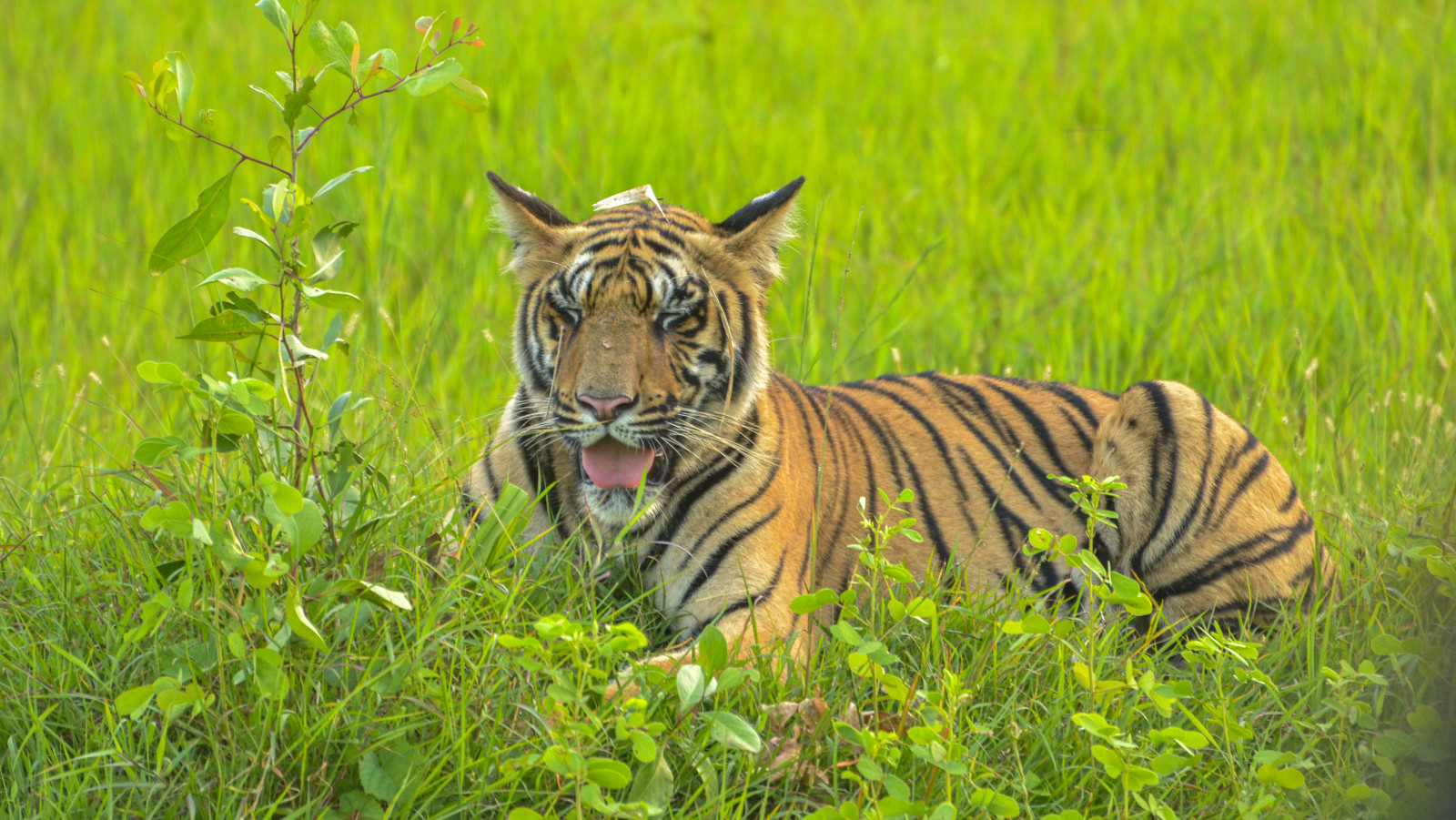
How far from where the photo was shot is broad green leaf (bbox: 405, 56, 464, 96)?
247cm

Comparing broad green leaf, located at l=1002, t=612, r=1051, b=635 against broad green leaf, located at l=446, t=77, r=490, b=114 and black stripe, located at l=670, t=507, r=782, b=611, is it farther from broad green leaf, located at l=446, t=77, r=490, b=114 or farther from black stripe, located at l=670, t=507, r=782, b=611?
broad green leaf, located at l=446, t=77, r=490, b=114

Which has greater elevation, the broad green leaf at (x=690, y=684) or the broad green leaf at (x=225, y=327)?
the broad green leaf at (x=225, y=327)

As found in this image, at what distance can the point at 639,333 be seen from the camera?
307 centimetres

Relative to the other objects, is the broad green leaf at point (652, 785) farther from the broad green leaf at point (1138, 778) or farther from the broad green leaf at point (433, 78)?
the broad green leaf at point (433, 78)

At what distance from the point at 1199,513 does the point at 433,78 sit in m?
2.63

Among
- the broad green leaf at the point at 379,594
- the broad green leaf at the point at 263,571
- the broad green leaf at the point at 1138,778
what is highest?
the broad green leaf at the point at 263,571

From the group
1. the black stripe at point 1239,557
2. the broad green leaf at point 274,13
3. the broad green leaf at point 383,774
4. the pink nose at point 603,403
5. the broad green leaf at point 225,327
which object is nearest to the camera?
the broad green leaf at point 383,774

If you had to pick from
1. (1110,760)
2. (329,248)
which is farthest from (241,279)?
(1110,760)

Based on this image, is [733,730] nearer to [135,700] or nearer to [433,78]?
[135,700]

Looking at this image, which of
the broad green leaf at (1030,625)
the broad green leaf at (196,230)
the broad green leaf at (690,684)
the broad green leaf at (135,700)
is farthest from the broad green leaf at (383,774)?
the broad green leaf at (1030,625)

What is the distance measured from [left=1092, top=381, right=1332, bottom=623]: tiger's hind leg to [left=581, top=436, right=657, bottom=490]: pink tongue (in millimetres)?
1572

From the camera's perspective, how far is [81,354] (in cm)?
491

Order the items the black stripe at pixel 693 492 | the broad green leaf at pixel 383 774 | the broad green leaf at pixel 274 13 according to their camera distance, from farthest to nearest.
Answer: the black stripe at pixel 693 492 < the broad green leaf at pixel 274 13 < the broad green leaf at pixel 383 774

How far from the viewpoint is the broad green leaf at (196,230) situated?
2430 millimetres
